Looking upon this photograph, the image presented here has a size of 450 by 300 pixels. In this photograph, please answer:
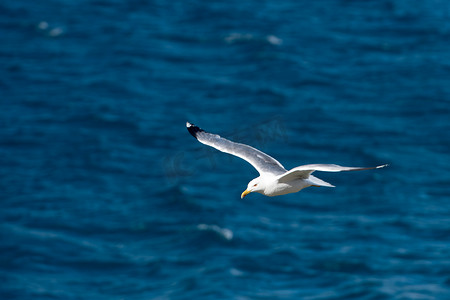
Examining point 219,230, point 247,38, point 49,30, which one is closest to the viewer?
point 219,230

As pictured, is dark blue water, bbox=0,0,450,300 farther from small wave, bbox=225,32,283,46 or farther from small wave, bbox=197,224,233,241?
small wave, bbox=225,32,283,46

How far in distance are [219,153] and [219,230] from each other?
1503 cm

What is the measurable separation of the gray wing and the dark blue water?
91.7ft

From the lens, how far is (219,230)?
65.2 meters

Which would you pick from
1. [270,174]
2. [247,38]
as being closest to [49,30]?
[247,38]

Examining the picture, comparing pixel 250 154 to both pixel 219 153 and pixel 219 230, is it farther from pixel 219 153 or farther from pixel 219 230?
pixel 219 230

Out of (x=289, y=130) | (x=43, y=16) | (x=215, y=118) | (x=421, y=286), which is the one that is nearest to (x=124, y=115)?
(x=215, y=118)

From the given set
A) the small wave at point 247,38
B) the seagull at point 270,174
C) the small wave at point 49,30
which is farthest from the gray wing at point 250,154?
the small wave at point 49,30

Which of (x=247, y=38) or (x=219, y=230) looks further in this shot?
(x=247, y=38)

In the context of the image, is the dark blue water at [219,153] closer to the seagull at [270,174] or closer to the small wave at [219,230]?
the small wave at [219,230]

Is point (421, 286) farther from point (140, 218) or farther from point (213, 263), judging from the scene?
point (140, 218)

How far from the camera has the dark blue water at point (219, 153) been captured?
61.8 metres

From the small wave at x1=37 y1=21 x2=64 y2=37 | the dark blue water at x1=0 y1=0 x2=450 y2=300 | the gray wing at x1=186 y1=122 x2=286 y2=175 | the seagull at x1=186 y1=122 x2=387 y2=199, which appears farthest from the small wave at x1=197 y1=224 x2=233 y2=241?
the gray wing at x1=186 y1=122 x2=286 y2=175

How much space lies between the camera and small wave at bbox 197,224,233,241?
213 ft
